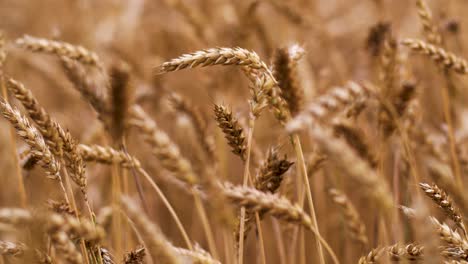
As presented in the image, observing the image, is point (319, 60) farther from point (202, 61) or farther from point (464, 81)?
point (202, 61)

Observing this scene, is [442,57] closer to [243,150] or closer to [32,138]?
[243,150]

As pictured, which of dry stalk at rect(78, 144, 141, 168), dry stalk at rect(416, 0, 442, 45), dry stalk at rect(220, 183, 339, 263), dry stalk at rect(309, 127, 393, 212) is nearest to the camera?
dry stalk at rect(309, 127, 393, 212)

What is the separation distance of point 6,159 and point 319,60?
1950 millimetres

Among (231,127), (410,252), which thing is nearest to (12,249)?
(231,127)

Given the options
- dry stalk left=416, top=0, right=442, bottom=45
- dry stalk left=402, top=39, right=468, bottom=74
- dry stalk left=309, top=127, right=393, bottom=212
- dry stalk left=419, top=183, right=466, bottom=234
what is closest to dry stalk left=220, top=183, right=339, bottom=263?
dry stalk left=309, top=127, right=393, bottom=212

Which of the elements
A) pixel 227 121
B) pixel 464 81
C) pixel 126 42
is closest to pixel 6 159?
pixel 126 42

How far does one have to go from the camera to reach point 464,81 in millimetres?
1780

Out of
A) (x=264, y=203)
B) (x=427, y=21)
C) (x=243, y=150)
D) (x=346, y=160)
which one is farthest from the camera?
(x=427, y=21)

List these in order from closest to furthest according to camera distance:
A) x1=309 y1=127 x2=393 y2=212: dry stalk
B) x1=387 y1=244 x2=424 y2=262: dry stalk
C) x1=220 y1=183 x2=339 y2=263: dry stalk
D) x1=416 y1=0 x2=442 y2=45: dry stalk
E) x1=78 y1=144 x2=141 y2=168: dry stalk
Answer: x1=309 y1=127 x2=393 y2=212: dry stalk, x1=220 y1=183 x2=339 y2=263: dry stalk, x1=387 y1=244 x2=424 y2=262: dry stalk, x1=78 y1=144 x2=141 y2=168: dry stalk, x1=416 y1=0 x2=442 y2=45: dry stalk

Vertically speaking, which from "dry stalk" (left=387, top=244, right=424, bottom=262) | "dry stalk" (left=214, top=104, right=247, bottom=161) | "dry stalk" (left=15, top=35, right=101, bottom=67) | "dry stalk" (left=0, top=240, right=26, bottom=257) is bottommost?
"dry stalk" (left=387, top=244, right=424, bottom=262)

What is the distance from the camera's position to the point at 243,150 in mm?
1033

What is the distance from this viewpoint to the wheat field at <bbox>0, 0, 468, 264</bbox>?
2.70 ft

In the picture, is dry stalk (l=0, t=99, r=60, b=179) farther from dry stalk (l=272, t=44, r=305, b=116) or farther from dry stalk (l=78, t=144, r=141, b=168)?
dry stalk (l=272, t=44, r=305, b=116)

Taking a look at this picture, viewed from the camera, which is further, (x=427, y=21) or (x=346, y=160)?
(x=427, y=21)
